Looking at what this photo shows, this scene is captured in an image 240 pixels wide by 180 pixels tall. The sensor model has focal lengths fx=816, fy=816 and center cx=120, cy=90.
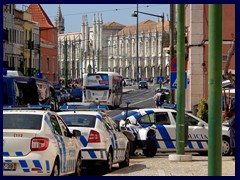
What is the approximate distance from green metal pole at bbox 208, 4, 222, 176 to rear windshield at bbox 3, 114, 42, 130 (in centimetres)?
445

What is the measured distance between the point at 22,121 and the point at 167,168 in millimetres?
4998

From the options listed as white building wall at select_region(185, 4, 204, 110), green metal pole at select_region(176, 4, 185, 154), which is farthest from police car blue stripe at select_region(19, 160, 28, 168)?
white building wall at select_region(185, 4, 204, 110)

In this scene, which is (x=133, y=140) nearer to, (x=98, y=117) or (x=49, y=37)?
(x=98, y=117)

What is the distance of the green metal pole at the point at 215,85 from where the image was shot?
960 cm

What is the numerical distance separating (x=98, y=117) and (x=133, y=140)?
4302 millimetres

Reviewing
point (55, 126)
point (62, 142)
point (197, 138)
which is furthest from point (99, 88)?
point (62, 142)

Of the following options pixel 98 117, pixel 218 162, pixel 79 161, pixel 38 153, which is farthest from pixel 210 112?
pixel 98 117

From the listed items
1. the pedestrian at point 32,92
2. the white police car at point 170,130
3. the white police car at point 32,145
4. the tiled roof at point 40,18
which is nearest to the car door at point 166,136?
the white police car at point 170,130

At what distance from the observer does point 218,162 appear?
33.0ft

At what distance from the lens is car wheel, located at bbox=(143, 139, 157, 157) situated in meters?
21.7

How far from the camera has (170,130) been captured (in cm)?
2255

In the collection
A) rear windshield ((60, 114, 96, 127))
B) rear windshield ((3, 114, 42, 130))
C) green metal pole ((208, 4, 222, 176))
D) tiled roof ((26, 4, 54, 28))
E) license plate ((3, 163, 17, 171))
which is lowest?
license plate ((3, 163, 17, 171))

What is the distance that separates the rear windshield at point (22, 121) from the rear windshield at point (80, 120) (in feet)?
11.2

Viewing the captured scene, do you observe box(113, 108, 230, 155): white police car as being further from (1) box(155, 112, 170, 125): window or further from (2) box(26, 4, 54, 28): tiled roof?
(2) box(26, 4, 54, 28): tiled roof
